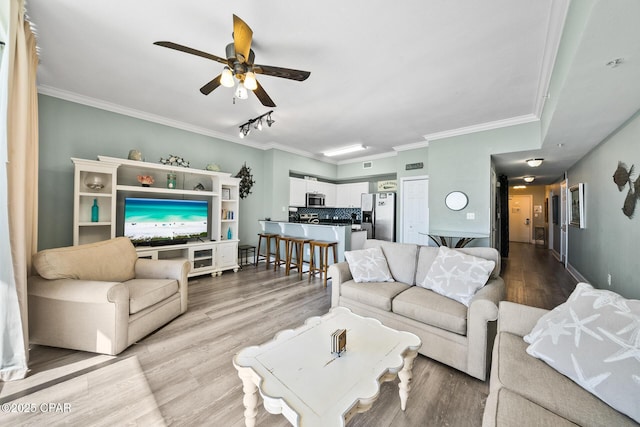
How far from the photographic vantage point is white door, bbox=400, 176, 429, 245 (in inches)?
214

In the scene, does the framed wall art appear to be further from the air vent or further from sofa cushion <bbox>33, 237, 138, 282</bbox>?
sofa cushion <bbox>33, 237, 138, 282</bbox>

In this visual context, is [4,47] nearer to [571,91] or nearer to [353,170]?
[571,91]

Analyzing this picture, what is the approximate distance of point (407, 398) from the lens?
1.51 meters

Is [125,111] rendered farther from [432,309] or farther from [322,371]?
[432,309]

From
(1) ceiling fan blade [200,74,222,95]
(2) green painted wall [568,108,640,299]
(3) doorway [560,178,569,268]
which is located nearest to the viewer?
(1) ceiling fan blade [200,74,222,95]

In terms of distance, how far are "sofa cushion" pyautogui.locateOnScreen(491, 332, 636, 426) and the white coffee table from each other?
45 centimetres

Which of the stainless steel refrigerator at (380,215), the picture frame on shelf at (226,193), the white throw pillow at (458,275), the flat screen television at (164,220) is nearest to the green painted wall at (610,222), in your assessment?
the white throw pillow at (458,275)

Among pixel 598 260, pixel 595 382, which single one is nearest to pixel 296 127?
pixel 595 382

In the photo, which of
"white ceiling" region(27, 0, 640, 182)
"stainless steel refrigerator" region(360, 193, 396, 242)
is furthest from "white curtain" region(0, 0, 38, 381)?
"stainless steel refrigerator" region(360, 193, 396, 242)

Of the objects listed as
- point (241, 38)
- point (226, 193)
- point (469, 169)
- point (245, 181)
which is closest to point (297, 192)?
point (245, 181)

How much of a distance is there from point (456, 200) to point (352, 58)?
10.8 ft

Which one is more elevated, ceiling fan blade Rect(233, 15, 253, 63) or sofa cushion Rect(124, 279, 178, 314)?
ceiling fan blade Rect(233, 15, 253, 63)

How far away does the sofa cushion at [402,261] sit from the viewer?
2.56 m

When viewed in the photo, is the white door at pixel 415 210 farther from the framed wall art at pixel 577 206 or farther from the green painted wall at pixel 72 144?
the green painted wall at pixel 72 144
